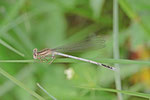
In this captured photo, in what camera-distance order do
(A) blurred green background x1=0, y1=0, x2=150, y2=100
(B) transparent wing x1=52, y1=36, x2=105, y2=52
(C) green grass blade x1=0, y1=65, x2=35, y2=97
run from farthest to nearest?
1. (C) green grass blade x1=0, y1=65, x2=35, y2=97
2. (A) blurred green background x1=0, y1=0, x2=150, y2=100
3. (B) transparent wing x1=52, y1=36, x2=105, y2=52

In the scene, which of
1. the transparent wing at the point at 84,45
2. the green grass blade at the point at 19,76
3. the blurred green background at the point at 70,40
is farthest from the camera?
the green grass blade at the point at 19,76

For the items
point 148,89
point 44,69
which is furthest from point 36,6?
point 148,89

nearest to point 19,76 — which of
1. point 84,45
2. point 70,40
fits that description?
point 70,40

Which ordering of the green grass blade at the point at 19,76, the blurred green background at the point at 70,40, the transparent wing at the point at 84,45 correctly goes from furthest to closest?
the green grass blade at the point at 19,76 → the blurred green background at the point at 70,40 → the transparent wing at the point at 84,45

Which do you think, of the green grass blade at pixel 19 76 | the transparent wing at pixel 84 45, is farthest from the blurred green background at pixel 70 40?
the transparent wing at pixel 84 45

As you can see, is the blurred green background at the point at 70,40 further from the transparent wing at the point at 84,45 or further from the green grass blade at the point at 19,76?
the transparent wing at the point at 84,45

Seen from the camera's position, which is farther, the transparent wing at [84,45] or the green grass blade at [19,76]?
the green grass blade at [19,76]

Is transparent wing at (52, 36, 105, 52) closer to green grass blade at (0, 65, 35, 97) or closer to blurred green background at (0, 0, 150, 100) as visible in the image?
blurred green background at (0, 0, 150, 100)

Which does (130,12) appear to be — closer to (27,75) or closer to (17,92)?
(27,75)

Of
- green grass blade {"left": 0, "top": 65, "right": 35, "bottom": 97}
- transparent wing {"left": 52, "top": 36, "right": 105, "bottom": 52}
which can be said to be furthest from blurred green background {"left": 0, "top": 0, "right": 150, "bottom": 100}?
transparent wing {"left": 52, "top": 36, "right": 105, "bottom": 52}
